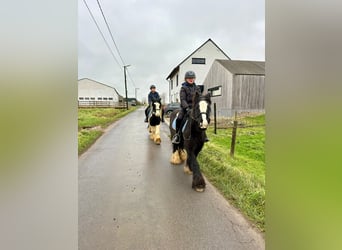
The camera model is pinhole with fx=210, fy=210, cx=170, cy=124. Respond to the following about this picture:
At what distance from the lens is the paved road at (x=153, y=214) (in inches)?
92.6

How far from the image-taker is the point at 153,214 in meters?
2.96

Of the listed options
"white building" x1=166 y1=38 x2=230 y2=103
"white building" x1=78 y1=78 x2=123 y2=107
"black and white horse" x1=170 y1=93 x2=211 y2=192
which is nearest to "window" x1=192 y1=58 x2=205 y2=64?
"white building" x1=166 y1=38 x2=230 y2=103

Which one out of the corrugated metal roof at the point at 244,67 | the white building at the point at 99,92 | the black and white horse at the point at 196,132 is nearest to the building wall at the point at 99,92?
the white building at the point at 99,92

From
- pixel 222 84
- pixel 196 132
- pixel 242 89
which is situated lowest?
pixel 196 132

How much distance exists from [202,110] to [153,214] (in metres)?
1.83

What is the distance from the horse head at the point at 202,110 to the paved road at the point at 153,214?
4.04ft

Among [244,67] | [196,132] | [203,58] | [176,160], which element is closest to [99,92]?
[203,58]

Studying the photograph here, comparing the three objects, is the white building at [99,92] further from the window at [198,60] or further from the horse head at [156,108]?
the horse head at [156,108]

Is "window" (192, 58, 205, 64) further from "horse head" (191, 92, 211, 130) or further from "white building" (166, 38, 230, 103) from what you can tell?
"horse head" (191, 92, 211, 130)

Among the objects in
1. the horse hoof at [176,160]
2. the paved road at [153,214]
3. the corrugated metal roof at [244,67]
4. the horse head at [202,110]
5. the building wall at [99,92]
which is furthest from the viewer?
the building wall at [99,92]

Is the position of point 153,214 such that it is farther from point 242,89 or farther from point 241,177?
point 242,89
